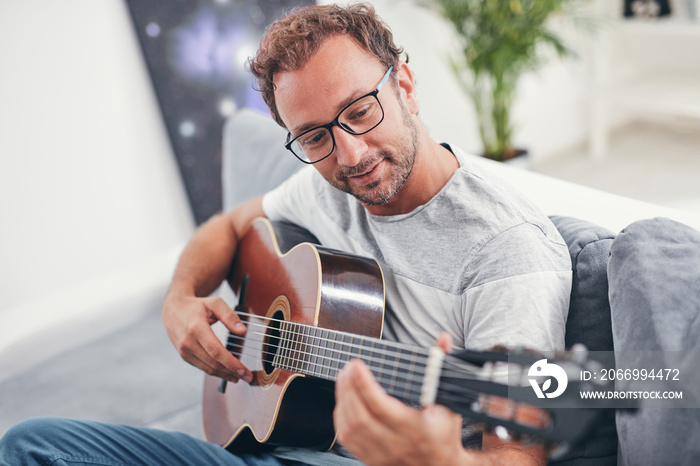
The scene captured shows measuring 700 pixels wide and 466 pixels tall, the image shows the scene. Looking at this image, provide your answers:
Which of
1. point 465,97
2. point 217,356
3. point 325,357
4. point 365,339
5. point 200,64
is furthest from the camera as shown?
point 465,97

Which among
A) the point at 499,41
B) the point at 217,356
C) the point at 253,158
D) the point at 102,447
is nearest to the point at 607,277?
the point at 217,356

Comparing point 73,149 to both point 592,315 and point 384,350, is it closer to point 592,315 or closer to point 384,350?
point 384,350

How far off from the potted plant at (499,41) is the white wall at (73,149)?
138 cm

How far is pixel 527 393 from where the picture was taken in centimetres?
71

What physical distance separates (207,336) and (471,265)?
58cm

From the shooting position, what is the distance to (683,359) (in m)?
0.81

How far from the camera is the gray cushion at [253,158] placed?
1.79 metres

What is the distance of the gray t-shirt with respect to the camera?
3.09ft

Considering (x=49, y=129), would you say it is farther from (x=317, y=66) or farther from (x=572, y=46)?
(x=572, y=46)

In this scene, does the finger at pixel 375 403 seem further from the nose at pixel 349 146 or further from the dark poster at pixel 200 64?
the dark poster at pixel 200 64

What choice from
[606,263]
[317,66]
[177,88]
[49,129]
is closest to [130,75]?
[177,88]

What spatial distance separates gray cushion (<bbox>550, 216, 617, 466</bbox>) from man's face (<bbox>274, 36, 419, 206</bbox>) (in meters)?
0.34

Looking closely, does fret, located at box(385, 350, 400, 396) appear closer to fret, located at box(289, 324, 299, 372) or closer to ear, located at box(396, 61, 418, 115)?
fret, located at box(289, 324, 299, 372)

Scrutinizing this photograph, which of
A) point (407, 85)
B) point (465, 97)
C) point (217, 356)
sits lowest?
point (465, 97)
